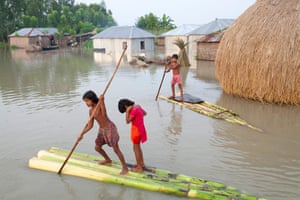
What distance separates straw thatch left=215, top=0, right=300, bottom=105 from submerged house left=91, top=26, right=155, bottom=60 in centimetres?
2089

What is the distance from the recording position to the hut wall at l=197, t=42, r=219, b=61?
18000mm

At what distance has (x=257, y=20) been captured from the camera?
8.12m

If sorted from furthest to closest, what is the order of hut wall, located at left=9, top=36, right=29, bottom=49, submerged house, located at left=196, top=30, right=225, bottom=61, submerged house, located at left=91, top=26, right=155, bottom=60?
hut wall, located at left=9, top=36, right=29, bottom=49 → submerged house, located at left=91, top=26, right=155, bottom=60 → submerged house, located at left=196, top=30, right=225, bottom=61

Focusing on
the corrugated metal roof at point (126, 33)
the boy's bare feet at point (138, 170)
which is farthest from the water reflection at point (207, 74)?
the corrugated metal roof at point (126, 33)

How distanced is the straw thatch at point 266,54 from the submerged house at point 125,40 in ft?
68.5

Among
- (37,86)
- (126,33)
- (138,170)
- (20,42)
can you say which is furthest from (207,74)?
(20,42)

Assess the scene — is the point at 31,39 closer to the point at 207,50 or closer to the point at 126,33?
the point at 126,33

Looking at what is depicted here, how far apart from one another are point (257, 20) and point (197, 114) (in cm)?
319

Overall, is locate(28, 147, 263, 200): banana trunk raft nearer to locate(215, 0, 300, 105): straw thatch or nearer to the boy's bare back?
the boy's bare back

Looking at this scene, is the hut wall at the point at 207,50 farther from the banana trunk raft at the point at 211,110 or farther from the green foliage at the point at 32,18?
the green foliage at the point at 32,18

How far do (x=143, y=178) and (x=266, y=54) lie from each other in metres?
5.16

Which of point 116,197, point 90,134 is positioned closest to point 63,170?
point 116,197

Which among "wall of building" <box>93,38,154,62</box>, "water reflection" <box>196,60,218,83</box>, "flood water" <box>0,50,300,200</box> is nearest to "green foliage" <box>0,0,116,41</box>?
"wall of building" <box>93,38,154,62</box>

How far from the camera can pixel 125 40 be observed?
29.9 metres
